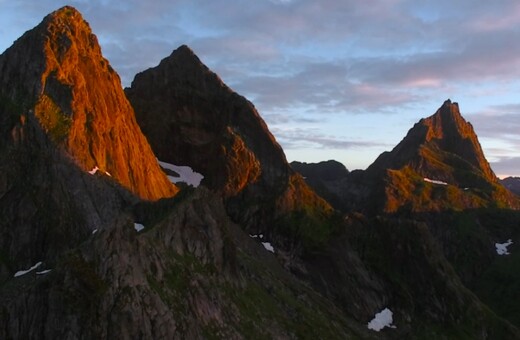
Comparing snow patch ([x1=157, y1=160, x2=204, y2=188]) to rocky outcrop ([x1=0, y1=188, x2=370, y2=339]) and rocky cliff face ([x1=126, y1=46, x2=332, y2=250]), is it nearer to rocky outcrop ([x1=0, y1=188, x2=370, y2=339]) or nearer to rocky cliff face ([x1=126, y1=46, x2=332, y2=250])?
rocky cliff face ([x1=126, y1=46, x2=332, y2=250])

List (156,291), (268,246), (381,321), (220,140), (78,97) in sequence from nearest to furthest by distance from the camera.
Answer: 1. (156,291)
2. (78,97)
3. (381,321)
4. (268,246)
5. (220,140)

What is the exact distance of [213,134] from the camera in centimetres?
15938

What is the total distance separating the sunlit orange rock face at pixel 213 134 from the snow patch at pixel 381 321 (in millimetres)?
31027

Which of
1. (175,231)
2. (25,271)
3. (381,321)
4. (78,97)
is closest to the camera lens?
(175,231)

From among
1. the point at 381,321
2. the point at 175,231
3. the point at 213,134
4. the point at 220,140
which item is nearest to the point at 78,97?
the point at 175,231

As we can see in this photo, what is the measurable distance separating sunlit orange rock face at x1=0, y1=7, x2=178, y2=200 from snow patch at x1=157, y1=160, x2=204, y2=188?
2511 cm

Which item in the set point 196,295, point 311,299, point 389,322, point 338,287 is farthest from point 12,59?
point 389,322

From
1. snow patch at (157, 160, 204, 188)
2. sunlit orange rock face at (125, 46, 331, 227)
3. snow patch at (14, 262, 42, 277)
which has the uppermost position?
sunlit orange rock face at (125, 46, 331, 227)

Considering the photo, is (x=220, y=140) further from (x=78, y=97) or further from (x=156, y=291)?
(x=156, y=291)

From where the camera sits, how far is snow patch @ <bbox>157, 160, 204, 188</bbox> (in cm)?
14988

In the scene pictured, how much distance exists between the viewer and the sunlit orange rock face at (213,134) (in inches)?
5797

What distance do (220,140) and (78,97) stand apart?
2032 inches

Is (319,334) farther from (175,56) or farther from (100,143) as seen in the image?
(175,56)

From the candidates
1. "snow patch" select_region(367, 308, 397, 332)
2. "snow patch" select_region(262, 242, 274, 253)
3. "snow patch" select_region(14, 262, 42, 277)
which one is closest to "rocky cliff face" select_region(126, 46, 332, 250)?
"snow patch" select_region(262, 242, 274, 253)
